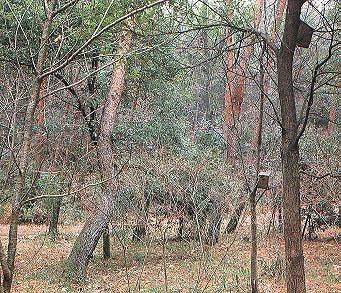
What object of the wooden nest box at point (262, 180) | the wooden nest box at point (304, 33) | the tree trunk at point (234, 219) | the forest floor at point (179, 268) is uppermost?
the wooden nest box at point (304, 33)

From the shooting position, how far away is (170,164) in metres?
8.86

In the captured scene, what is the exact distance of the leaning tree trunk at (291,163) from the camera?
3.62 m

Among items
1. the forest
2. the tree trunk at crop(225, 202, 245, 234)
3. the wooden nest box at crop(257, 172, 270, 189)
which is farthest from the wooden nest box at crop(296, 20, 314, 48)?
the tree trunk at crop(225, 202, 245, 234)

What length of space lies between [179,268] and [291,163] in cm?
708

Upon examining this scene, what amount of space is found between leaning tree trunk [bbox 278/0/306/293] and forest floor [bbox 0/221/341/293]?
3.03m

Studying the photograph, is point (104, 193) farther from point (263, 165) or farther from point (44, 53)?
point (44, 53)

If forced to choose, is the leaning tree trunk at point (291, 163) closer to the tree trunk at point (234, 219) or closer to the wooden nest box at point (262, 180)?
A: the wooden nest box at point (262, 180)

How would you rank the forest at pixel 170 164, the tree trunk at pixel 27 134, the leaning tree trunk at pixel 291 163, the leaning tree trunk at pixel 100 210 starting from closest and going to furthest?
the tree trunk at pixel 27 134, the leaning tree trunk at pixel 291 163, the forest at pixel 170 164, the leaning tree trunk at pixel 100 210

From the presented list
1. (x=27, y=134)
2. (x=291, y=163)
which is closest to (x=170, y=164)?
(x=291, y=163)

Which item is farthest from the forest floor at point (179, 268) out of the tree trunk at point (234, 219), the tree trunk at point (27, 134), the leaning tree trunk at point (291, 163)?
the tree trunk at point (27, 134)

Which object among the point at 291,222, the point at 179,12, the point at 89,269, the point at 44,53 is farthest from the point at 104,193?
the point at 44,53

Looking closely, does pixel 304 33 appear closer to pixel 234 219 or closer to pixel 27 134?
pixel 27 134

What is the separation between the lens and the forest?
4.45 metres

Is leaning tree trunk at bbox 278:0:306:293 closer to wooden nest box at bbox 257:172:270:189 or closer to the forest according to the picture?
the forest
